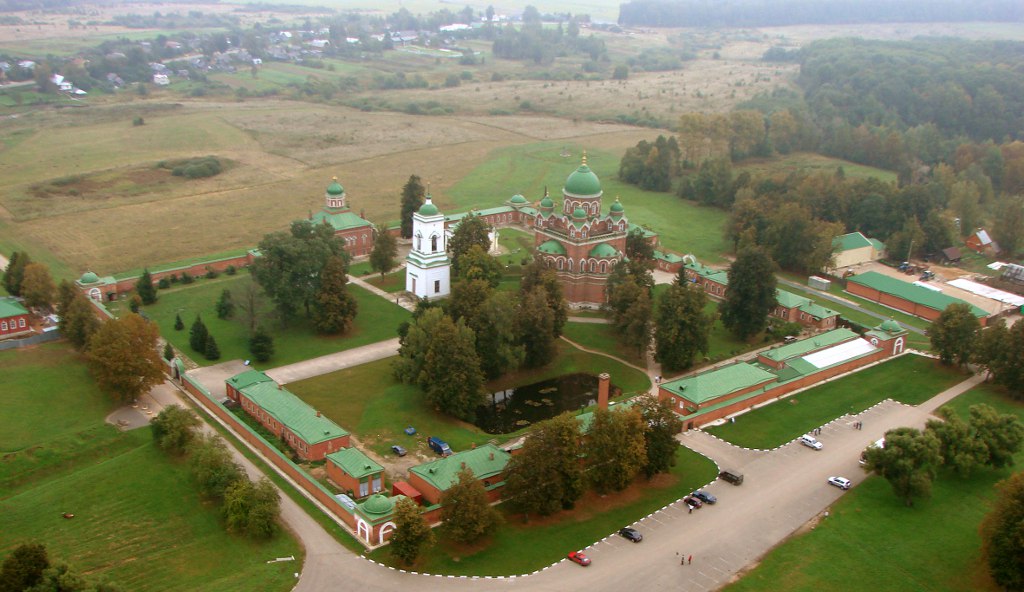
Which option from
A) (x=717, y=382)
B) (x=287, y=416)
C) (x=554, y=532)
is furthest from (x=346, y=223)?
(x=554, y=532)

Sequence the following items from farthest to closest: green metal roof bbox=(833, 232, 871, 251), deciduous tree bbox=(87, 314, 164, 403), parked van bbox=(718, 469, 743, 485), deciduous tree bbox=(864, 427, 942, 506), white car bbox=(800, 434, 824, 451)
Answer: green metal roof bbox=(833, 232, 871, 251) → deciduous tree bbox=(87, 314, 164, 403) → white car bbox=(800, 434, 824, 451) → parked van bbox=(718, 469, 743, 485) → deciduous tree bbox=(864, 427, 942, 506)

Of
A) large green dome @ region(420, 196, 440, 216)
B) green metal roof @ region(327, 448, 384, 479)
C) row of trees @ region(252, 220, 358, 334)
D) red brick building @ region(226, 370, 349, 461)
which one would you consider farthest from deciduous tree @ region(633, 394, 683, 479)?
large green dome @ region(420, 196, 440, 216)

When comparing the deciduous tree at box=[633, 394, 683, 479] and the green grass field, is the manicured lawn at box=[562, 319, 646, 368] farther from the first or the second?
the green grass field

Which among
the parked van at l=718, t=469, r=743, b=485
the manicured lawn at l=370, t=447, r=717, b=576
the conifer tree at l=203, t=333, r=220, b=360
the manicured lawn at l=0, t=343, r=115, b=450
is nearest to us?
the manicured lawn at l=370, t=447, r=717, b=576

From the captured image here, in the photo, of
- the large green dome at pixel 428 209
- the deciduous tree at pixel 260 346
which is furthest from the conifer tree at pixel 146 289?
the large green dome at pixel 428 209

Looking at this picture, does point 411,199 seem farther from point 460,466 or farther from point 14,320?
point 460,466

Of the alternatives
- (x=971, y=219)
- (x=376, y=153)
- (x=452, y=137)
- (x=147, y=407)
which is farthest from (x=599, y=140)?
(x=147, y=407)

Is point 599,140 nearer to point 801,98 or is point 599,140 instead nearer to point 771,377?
point 801,98
